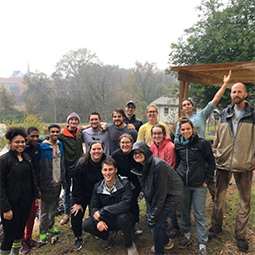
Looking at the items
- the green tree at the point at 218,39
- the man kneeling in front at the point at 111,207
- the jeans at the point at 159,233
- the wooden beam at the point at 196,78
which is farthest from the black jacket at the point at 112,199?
the green tree at the point at 218,39

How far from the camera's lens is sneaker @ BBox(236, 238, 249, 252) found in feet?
8.98

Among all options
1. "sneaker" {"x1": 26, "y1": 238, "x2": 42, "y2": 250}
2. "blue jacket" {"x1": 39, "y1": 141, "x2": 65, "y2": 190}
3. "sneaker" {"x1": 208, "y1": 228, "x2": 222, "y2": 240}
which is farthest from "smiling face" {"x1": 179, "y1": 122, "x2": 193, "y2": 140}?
"sneaker" {"x1": 26, "y1": 238, "x2": 42, "y2": 250}

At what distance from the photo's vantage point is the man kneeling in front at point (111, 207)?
270 centimetres

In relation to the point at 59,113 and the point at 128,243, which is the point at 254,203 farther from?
the point at 59,113

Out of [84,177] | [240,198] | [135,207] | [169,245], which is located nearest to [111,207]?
[135,207]

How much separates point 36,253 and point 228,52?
40.3 feet

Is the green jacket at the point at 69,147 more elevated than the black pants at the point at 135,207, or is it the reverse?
the green jacket at the point at 69,147

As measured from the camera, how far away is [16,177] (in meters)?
2.49

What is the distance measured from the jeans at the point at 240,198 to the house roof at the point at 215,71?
1863mm

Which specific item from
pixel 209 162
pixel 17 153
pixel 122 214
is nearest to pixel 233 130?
pixel 209 162

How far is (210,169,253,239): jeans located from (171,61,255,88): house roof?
1.86 metres

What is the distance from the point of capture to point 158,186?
93.7 inches

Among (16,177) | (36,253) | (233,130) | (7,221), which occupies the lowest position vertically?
(36,253)

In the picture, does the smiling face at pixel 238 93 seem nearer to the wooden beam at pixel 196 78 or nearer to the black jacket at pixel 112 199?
the wooden beam at pixel 196 78
